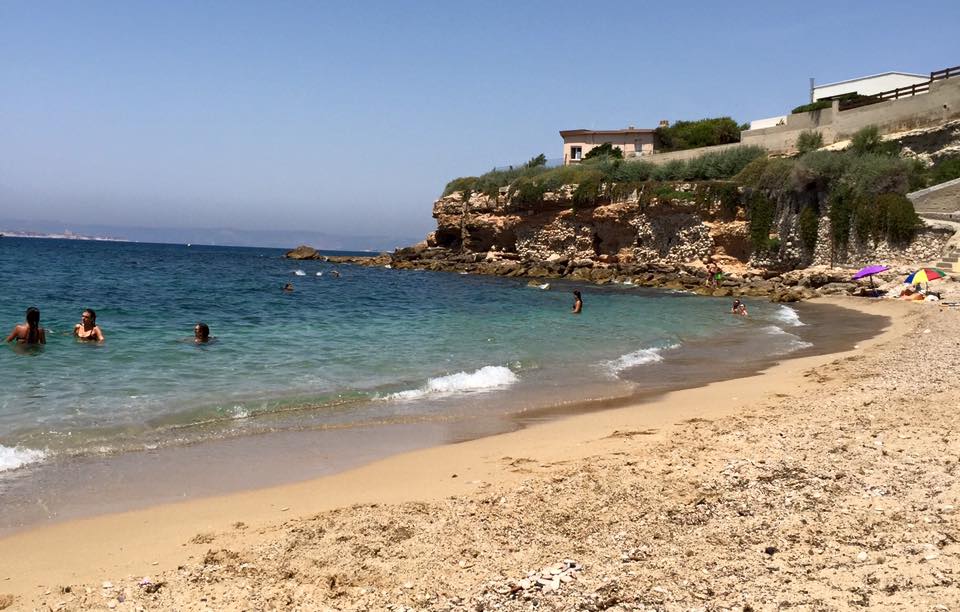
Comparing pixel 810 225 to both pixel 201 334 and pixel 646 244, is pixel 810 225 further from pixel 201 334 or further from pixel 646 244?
pixel 201 334

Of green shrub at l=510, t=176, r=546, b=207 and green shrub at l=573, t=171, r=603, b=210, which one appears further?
green shrub at l=510, t=176, r=546, b=207

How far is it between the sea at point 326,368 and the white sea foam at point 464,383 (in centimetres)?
4

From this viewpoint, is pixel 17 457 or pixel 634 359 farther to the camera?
pixel 634 359

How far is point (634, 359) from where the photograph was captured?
574 inches

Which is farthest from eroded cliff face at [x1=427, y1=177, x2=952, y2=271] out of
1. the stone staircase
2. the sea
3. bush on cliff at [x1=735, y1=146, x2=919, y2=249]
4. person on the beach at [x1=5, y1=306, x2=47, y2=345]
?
person on the beach at [x1=5, y1=306, x2=47, y2=345]

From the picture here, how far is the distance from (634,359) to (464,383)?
487 centimetres

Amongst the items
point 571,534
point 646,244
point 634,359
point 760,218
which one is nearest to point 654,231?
point 646,244

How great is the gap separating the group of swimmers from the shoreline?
699 cm

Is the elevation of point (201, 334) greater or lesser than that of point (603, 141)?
lesser

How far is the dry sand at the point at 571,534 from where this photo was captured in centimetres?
365

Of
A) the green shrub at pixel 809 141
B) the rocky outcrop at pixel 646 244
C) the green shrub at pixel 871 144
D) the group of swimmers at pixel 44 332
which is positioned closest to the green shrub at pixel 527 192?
the rocky outcrop at pixel 646 244

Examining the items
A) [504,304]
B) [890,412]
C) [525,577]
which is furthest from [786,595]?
[504,304]

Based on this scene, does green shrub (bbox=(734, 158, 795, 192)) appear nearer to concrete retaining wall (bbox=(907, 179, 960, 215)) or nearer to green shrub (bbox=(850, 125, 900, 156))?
green shrub (bbox=(850, 125, 900, 156))

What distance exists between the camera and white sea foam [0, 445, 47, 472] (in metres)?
6.66
